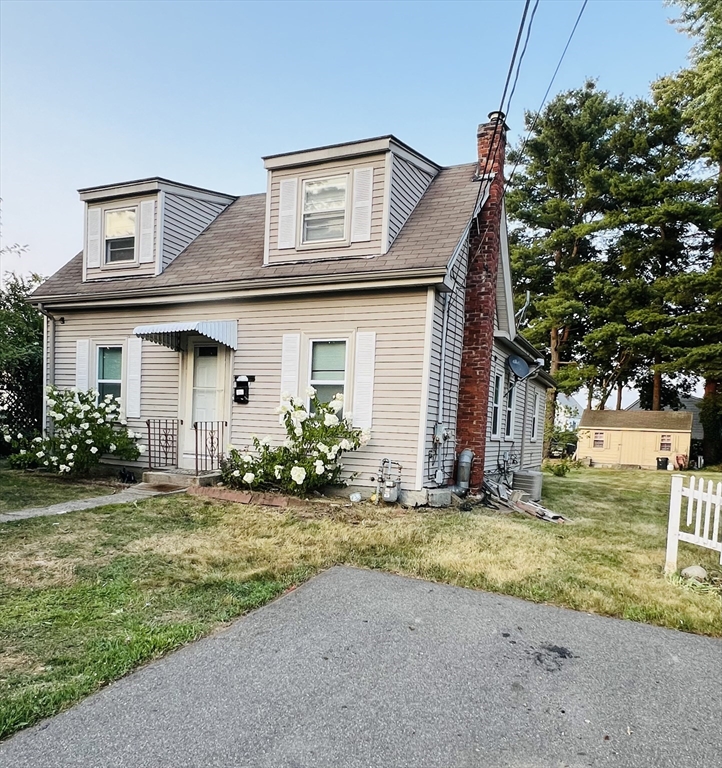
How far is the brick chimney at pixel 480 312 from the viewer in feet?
28.8

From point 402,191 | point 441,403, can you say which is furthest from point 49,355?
point 441,403

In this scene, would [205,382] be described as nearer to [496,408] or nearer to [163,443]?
[163,443]

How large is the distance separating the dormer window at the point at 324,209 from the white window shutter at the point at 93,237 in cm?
460

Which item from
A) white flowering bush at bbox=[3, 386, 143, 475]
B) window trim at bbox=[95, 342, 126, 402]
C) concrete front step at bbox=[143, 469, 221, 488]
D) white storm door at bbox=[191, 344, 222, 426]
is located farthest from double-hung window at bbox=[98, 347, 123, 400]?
concrete front step at bbox=[143, 469, 221, 488]

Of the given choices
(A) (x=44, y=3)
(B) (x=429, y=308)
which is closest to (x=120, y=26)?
(A) (x=44, y=3)

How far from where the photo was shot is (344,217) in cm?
841

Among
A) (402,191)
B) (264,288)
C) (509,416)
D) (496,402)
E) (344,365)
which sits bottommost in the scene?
(509,416)

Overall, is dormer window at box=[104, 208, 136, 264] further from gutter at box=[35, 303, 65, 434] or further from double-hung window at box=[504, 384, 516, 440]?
double-hung window at box=[504, 384, 516, 440]

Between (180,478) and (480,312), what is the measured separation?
576 centimetres

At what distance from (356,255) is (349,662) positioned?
639cm

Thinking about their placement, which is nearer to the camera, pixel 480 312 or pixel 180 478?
pixel 180 478

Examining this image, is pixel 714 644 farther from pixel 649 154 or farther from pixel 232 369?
pixel 649 154

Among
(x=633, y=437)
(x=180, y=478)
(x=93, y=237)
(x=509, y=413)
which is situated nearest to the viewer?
(x=180, y=478)

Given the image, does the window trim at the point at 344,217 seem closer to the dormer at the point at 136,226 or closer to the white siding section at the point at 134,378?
the dormer at the point at 136,226
